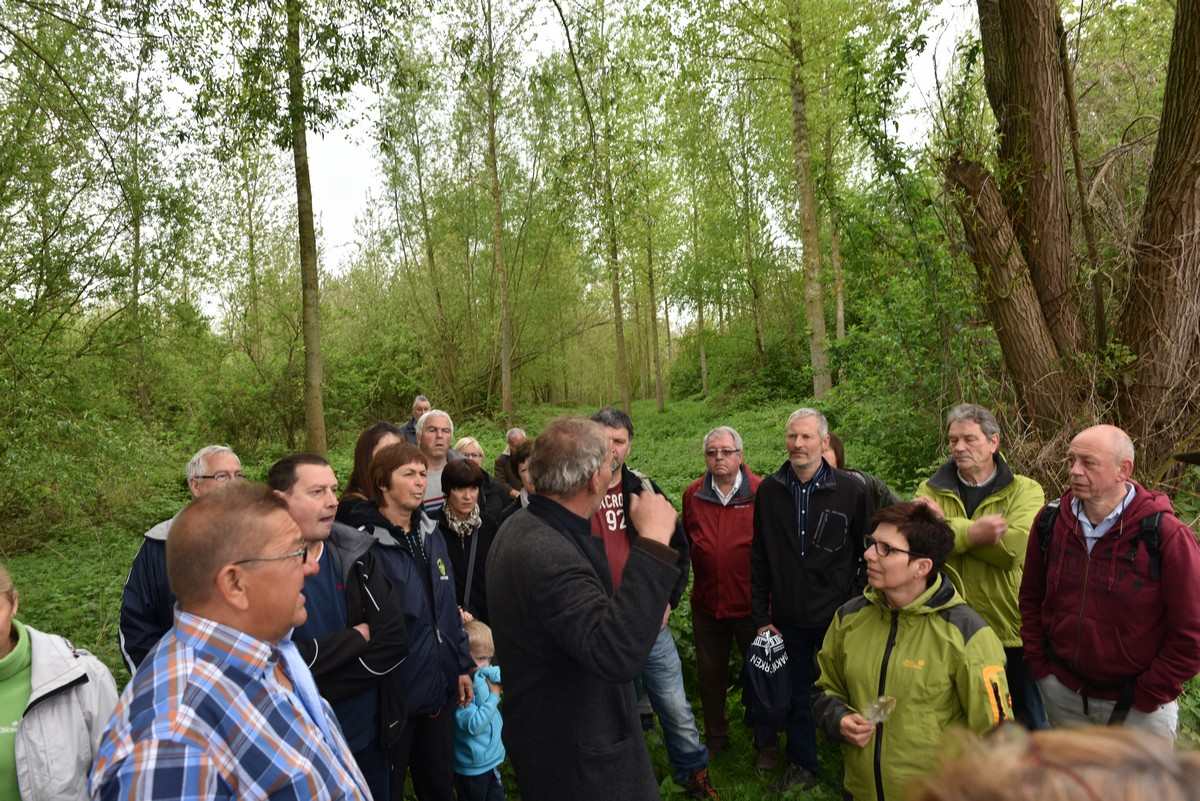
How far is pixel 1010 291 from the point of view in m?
5.63

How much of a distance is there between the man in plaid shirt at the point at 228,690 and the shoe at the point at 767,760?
10.2 ft

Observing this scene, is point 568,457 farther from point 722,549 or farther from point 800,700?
point 800,700

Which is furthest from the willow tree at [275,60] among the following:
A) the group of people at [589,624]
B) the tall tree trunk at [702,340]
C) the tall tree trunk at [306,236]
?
the tall tree trunk at [702,340]

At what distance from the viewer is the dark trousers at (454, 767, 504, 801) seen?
357cm

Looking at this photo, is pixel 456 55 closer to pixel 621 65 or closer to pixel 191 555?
Result: pixel 621 65

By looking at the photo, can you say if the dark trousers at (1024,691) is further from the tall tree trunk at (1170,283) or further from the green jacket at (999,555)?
A: the tall tree trunk at (1170,283)

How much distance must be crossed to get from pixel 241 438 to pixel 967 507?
18.7 m

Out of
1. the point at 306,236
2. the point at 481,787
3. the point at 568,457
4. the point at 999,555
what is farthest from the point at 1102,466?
the point at 306,236

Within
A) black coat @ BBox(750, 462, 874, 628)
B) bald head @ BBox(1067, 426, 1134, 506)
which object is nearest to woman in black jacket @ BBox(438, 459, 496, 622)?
black coat @ BBox(750, 462, 874, 628)

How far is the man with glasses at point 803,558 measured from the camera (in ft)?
12.7

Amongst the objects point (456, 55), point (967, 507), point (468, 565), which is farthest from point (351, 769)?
point (456, 55)

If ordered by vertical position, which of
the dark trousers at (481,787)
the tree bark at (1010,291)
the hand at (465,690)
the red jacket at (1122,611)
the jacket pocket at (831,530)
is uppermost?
the tree bark at (1010,291)

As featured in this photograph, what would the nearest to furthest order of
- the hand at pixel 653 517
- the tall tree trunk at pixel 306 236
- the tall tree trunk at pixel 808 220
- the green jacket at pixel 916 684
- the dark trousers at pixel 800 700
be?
1. the hand at pixel 653 517
2. the green jacket at pixel 916 684
3. the dark trousers at pixel 800 700
4. the tall tree trunk at pixel 306 236
5. the tall tree trunk at pixel 808 220

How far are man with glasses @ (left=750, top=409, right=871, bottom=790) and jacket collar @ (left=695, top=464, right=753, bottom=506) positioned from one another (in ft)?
0.76
